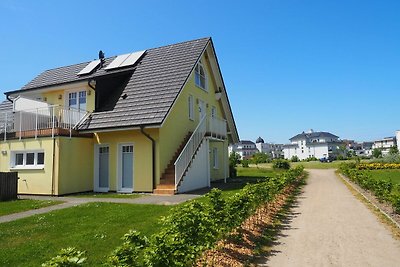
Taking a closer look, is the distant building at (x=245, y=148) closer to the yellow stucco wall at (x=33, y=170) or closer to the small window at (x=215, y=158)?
the small window at (x=215, y=158)

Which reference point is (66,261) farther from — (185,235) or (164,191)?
(164,191)

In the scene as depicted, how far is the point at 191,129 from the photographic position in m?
21.8

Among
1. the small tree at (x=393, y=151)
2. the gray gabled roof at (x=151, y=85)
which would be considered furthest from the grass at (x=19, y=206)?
the small tree at (x=393, y=151)

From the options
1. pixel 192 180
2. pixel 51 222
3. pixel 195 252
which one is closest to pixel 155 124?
pixel 192 180

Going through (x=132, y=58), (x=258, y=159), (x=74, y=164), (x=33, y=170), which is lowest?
(x=33, y=170)

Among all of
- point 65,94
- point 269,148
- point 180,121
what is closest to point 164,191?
point 180,121

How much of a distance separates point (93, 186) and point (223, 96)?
13716 millimetres

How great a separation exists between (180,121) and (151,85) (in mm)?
2785

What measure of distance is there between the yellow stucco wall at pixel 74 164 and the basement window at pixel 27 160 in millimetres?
1334

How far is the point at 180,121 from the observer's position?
2020cm

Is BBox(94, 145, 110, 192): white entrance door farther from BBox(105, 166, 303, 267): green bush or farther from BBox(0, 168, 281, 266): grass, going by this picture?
BBox(105, 166, 303, 267): green bush

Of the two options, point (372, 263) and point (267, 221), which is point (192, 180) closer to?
point (267, 221)

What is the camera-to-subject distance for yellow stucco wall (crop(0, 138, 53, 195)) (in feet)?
56.1

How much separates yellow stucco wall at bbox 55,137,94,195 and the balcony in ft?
2.16
